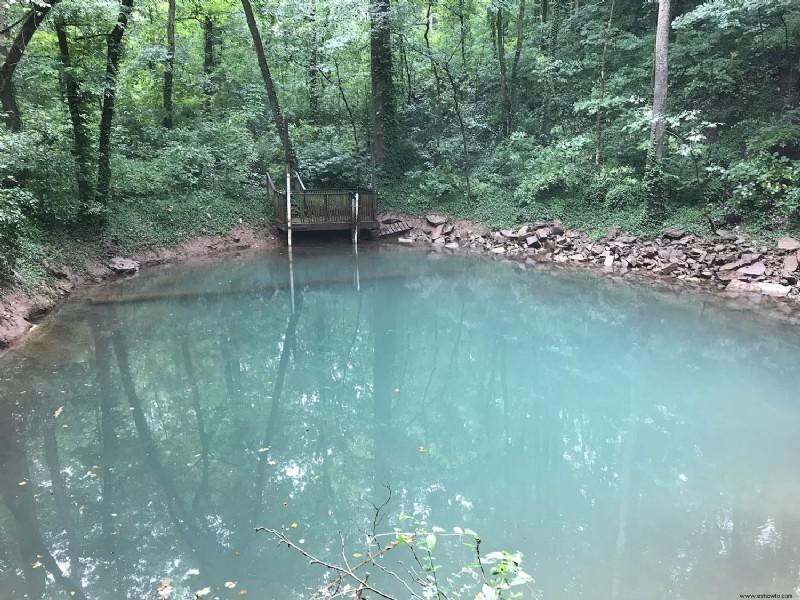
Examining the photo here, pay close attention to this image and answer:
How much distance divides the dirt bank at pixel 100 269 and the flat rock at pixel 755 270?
12162mm

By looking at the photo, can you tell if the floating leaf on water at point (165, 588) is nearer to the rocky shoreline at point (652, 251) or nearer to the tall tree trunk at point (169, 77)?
the rocky shoreline at point (652, 251)

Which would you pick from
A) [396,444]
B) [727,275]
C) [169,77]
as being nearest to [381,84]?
[169,77]

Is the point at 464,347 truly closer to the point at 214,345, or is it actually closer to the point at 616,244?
the point at 214,345

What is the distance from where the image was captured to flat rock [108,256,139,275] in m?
12.3

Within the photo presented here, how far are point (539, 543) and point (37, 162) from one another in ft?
37.2

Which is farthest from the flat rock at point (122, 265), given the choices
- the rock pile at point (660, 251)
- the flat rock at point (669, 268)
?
the flat rock at point (669, 268)

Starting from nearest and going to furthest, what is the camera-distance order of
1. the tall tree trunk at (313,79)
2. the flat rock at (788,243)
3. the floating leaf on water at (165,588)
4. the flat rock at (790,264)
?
1. the floating leaf on water at (165,588)
2. the flat rock at (790,264)
3. the flat rock at (788,243)
4. the tall tree trunk at (313,79)

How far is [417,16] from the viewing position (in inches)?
734

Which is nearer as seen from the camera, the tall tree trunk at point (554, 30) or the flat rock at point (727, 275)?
the flat rock at point (727, 275)

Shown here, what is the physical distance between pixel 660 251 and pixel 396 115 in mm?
10833

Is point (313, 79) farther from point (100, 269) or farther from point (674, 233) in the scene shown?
point (674, 233)

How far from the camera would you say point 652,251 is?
1302cm

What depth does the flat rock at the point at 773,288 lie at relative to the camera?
34.6 feet

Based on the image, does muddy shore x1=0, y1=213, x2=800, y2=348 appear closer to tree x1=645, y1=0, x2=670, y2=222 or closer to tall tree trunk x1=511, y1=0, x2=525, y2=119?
tree x1=645, y1=0, x2=670, y2=222
